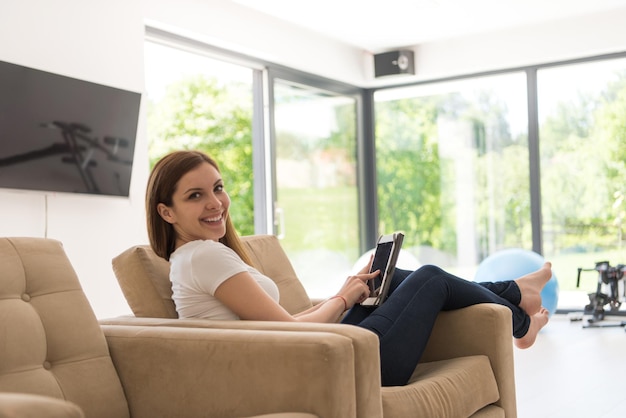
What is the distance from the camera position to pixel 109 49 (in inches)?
194

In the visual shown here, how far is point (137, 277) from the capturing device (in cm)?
→ 231

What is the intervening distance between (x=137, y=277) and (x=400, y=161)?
5.82 meters

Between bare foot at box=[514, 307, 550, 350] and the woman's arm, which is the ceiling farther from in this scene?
the woman's arm

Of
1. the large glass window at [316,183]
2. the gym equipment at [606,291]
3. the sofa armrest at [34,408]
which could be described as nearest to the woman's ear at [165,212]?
the sofa armrest at [34,408]

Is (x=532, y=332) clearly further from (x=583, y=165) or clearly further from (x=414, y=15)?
(x=583, y=165)

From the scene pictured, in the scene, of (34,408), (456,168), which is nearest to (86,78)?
(456,168)

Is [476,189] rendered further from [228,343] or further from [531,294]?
[228,343]

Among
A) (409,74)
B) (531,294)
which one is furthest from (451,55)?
(531,294)

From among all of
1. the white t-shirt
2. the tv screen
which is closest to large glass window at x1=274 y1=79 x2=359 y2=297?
the tv screen

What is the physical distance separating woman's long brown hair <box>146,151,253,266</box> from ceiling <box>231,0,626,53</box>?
12.5ft

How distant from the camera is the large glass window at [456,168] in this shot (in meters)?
7.29

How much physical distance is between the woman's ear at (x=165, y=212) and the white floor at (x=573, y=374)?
1.80m

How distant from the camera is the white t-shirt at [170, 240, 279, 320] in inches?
83.7

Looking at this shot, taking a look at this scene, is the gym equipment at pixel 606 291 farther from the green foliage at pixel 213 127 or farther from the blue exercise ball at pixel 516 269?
the green foliage at pixel 213 127
